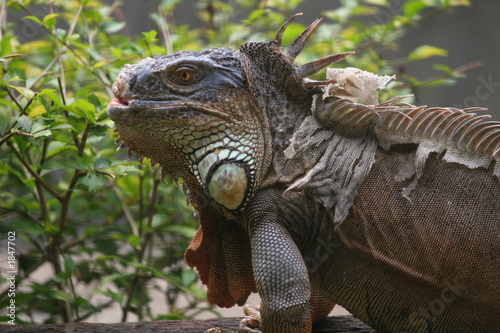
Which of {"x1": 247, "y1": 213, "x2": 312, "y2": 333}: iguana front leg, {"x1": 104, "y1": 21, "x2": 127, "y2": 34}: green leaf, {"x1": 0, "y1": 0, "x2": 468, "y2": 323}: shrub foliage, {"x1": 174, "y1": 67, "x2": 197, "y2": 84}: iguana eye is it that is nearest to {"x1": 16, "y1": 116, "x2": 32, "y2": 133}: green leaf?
{"x1": 0, "y1": 0, "x2": 468, "y2": 323}: shrub foliage

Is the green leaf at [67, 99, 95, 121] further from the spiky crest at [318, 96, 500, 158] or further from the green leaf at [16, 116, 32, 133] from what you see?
the spiky crest at [318, 96, 500, 158]

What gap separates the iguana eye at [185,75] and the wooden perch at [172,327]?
159 centimetres

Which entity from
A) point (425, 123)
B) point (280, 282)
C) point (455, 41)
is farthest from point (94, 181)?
point (455, 41)

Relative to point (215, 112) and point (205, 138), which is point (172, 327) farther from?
point (215, 112)

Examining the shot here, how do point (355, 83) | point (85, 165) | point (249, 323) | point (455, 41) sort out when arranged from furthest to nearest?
1. point (455, 41)
2. point (85, 165)
3. point (249, 323)
4. point (355, 83)

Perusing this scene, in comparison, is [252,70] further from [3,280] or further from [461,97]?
[461,97]

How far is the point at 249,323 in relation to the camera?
129 inches

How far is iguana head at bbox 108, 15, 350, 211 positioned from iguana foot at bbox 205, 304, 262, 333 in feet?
2.80

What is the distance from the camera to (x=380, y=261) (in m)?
2.65

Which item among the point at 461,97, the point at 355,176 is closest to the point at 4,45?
the point at 355,176

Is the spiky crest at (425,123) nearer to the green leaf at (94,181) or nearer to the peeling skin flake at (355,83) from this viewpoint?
the peeling skin flake at (355,83)

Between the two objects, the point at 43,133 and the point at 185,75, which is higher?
the point at 185,75

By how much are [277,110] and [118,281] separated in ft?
9.25

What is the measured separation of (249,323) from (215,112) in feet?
4.64
